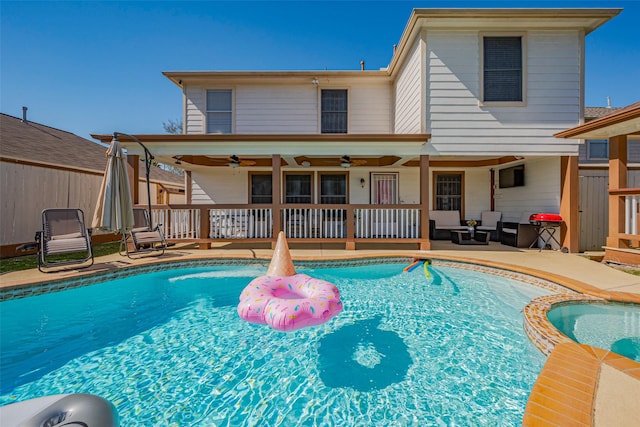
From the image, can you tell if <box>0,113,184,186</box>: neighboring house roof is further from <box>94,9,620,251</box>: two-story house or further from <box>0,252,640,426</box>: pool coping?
<box>0,252,640,426</box>: pool coping

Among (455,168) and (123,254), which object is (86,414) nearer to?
(123,254)

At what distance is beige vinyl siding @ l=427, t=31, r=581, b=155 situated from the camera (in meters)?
7.17

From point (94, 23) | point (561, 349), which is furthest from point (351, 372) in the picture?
point (94, 23)

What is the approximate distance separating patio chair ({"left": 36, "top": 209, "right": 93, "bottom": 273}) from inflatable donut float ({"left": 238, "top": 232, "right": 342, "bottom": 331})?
14.9 feet

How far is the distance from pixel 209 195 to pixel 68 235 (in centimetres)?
478

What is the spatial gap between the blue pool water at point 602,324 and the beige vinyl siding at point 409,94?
17.2ft

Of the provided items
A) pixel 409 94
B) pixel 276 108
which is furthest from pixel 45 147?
pixel 409 94

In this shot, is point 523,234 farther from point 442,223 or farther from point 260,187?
point 260,187


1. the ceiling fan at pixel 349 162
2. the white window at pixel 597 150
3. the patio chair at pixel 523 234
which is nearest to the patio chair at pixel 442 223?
the patio chair at pixel 523 234

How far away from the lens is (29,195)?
7.21 metres

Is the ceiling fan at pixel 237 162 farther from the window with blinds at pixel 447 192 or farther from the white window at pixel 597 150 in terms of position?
the white window at pixel 597 150

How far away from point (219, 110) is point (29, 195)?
19.3ft

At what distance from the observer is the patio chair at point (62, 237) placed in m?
5.19

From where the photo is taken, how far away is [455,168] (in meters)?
9.80
